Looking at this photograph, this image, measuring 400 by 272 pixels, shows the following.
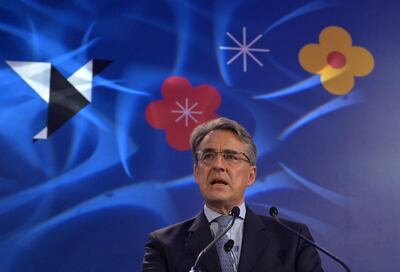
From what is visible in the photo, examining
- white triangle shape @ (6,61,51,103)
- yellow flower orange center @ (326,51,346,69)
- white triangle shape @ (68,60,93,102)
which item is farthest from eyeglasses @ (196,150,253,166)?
yellow flower orange center @ (326,51,346,69)

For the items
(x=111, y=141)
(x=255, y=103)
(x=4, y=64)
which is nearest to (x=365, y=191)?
(x=255, y=103)

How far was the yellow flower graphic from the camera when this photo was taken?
98.0 inches

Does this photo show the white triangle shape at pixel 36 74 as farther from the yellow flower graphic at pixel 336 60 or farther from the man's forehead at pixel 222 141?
the yellow flower graphic at pixel 336 60

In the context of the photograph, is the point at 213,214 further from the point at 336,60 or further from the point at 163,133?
the point at 336,60

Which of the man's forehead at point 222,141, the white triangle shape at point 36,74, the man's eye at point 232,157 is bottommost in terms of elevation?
the man's eye at point 232,157

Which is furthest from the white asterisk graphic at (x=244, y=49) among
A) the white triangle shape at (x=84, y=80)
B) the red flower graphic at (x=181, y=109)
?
the white triangle shape at (x=84, y=80)

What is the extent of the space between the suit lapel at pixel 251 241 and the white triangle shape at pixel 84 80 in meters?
1.09

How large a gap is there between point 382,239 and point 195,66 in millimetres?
1332

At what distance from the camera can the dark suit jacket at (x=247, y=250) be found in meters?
1.53

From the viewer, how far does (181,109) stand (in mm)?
2352

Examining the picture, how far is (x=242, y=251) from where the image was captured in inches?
61.0

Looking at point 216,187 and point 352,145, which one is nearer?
point 216,187

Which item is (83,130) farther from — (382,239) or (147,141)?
(382,239)

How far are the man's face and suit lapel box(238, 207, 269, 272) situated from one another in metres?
0.09
